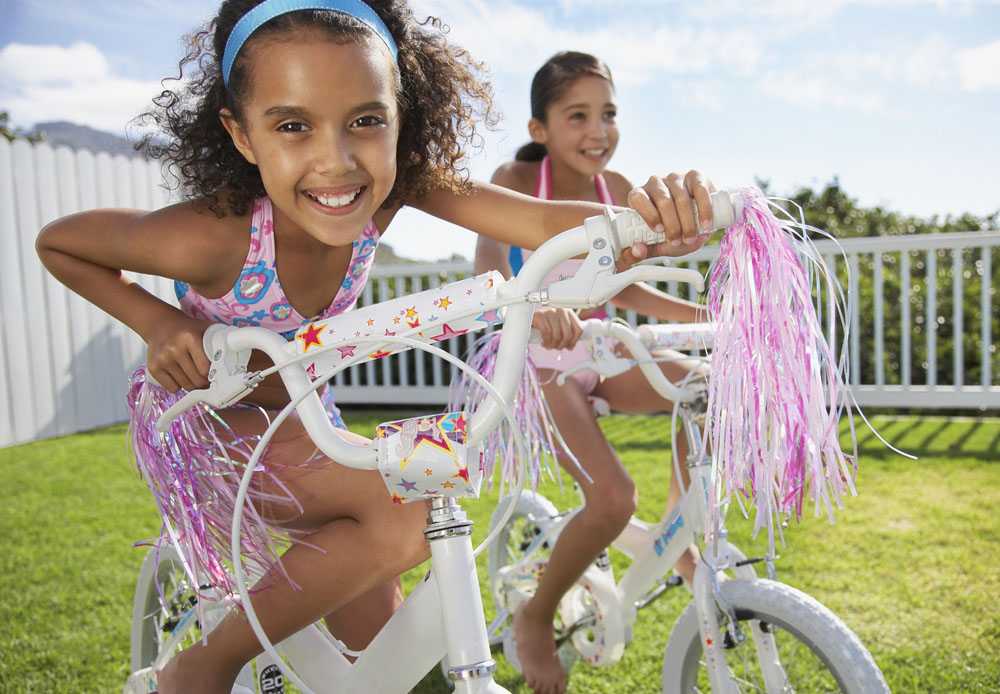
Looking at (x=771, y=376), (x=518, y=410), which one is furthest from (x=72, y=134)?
(x=771, y=376)

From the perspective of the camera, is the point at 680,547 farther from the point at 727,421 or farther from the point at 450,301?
the point at 450,301

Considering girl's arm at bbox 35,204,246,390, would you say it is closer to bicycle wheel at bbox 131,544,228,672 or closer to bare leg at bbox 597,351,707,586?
bicycle wheel at bbox 131,544,228,672

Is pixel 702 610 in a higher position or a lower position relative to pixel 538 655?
higher

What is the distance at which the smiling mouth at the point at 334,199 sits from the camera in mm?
1311

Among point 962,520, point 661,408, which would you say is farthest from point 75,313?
point 962,520

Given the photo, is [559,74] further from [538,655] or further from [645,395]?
[538,655]

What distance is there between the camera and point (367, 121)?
1292 millimetres

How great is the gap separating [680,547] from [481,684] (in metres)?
1.23

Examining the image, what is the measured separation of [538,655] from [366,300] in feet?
18.0

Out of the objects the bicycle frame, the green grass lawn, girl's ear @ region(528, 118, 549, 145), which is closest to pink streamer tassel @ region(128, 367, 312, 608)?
the green grass lawn

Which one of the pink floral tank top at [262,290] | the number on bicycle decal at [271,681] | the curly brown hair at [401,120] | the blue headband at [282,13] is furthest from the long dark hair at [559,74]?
the number on bicycle decal at [271,681]

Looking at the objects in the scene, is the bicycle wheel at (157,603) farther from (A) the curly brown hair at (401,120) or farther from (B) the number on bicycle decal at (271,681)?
(A) the curly brown hair at (401,120)

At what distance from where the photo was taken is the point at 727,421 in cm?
117

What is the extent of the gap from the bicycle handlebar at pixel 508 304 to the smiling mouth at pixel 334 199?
0.32 meters
